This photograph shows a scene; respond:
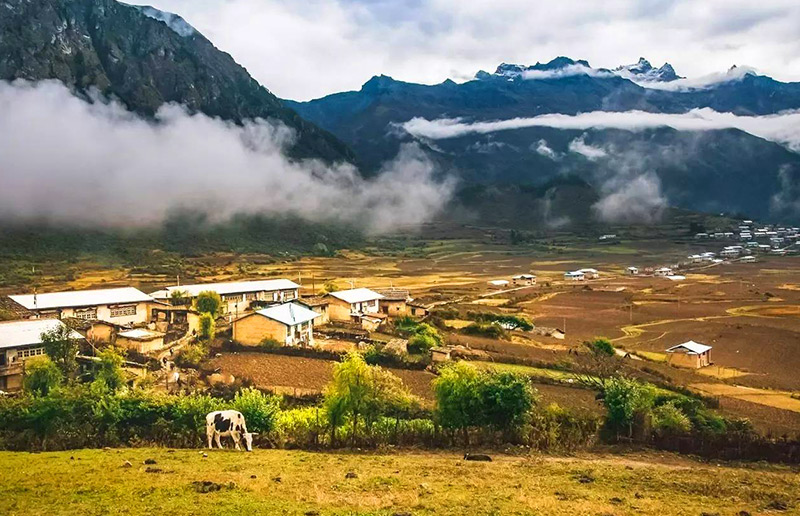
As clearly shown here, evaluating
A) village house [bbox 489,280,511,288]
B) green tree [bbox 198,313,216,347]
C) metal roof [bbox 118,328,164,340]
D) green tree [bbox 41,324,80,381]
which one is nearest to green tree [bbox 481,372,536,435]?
green tree [bbox 41,324,80,381]

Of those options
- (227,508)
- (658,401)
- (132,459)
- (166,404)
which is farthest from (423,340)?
(227,508)

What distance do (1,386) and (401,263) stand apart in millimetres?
123228

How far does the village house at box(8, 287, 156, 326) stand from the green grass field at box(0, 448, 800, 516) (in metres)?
40.6

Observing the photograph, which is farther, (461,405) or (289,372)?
(289,372)

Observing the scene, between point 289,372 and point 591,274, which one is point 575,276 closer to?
point 591,274

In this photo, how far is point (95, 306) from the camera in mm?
61031

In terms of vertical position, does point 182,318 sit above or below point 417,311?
above

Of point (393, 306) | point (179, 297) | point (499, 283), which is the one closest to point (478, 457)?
point (393, 306)

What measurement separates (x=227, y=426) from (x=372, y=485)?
8137 millimetres

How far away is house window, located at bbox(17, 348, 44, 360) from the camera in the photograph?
135 feet

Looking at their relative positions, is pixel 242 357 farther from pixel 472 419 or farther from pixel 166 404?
pixel 472 419

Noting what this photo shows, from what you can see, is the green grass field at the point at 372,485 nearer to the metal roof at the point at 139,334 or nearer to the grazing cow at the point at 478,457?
the grazing cow at the point at 478,457

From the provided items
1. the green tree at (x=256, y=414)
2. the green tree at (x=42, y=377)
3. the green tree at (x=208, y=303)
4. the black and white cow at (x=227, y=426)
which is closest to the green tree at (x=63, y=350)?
the green tree at (x=42, y=377)

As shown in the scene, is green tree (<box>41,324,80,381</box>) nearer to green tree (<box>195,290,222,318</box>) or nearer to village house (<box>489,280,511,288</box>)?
green tree (<box>195,290,222,318</box>)
